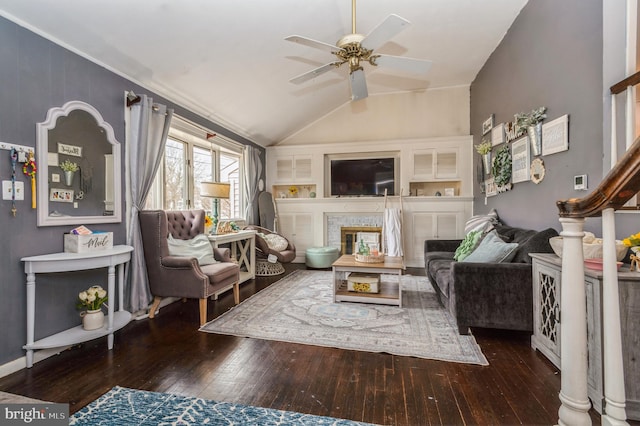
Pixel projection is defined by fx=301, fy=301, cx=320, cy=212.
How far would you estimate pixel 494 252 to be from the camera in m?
2.76

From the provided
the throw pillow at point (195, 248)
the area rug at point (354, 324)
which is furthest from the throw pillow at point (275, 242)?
the throw pillow at point (195, 248)

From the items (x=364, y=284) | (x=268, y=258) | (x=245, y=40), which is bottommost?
(x=364, y=284)

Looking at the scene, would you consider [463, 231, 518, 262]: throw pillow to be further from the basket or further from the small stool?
the small stool

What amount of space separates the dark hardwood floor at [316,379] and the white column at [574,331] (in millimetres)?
819

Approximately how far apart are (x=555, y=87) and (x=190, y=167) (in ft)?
13.8

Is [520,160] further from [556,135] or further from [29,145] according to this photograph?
[29,145]

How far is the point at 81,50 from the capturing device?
8.25 feet

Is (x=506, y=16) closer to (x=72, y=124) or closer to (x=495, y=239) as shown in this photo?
(x=495, y=239)

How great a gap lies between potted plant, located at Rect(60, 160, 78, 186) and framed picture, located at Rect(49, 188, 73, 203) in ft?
0.23

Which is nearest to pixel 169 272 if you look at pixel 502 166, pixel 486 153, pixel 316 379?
pixel 316 379

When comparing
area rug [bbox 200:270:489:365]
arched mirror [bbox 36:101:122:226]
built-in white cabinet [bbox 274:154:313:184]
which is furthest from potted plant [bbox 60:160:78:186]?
built-in white cabinet [bbox 274:154:313:184]

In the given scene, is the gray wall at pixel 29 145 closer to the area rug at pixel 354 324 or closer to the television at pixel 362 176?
the area rug at pixel 354 324

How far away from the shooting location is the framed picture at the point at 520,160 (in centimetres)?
328

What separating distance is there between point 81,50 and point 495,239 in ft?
13.5
